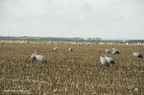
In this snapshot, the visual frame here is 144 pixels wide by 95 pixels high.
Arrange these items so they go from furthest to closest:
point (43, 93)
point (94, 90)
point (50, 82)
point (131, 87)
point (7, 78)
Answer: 1. point (7, 78)
2. point (50, 82)
3. point (131, 87)
4. point (94, 90)
5. point (43, 93)

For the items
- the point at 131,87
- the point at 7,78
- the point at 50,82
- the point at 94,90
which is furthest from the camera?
the point at 7,78

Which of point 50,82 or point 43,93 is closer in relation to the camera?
point 43,93

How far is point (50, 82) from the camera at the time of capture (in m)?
14.5

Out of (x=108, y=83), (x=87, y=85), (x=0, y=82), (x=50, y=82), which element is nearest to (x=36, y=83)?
(x=50, y=82)

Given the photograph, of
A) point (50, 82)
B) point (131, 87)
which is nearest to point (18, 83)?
point (50, 82)

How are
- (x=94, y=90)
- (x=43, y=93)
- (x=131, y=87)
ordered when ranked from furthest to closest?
(x=131, y=87), (x=94, y=90), (x=43, y=93)

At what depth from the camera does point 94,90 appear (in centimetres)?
1252

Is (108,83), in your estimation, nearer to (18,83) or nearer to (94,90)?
(94,90)

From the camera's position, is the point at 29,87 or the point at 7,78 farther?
the point at 7,78

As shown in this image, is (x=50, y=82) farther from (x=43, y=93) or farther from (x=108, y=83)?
(x=108, y=83)

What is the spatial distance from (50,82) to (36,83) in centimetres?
90

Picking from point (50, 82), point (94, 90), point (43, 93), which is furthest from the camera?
point (50, 82)

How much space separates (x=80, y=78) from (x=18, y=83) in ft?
14.4

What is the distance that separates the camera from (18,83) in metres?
14.0
